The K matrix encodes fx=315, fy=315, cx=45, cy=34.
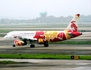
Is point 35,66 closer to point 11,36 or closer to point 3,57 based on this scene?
point 3,57

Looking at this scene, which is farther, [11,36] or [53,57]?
[11,36]

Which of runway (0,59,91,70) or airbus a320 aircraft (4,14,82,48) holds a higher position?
airbus a320 aircraft (4,14,82,48)

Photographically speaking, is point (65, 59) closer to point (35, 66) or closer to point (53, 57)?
point (53, 57)

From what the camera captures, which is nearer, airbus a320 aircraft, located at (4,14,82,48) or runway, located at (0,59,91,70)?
runway, located at (0,59,91,70)

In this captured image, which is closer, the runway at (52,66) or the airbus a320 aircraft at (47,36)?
the runway at (52,66)

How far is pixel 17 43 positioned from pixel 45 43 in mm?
6921

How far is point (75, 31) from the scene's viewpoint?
7469 cm

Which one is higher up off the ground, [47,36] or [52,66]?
[47,36]

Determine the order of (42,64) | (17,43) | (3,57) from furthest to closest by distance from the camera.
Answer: (17,43) → (3,57) → (42,64)

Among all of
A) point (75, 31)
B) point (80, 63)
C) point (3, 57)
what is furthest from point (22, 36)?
point (80, 63)

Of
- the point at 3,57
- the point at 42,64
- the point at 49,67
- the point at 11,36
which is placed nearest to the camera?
the point at 49,67

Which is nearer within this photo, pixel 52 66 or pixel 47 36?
pixel 52 66

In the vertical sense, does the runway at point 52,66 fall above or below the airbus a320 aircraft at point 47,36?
below

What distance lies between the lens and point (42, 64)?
4375 centimetres
